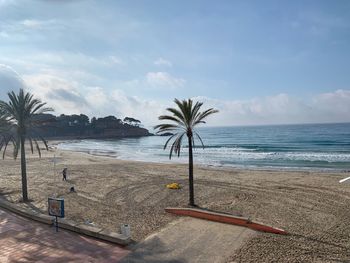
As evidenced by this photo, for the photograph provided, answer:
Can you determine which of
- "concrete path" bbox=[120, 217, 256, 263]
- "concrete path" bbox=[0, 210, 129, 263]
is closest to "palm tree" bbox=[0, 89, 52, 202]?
"concrete path" bbox=[0, 210, 129, 263]

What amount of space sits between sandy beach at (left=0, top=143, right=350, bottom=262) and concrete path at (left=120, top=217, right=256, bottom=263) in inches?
19.0

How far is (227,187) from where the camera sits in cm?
2255

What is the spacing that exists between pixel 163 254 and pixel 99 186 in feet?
45.6

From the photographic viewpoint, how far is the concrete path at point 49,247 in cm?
981

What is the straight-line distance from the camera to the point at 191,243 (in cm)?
1119

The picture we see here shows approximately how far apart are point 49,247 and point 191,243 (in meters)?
4.71

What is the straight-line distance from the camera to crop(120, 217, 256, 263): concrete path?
10070 mm

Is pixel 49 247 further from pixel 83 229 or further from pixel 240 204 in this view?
pixel 240 204

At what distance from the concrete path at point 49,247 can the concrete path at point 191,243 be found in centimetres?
86

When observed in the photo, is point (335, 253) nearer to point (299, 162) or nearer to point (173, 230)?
point (173, 230)

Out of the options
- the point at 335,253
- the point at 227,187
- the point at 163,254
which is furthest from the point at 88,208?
the point at 335,253

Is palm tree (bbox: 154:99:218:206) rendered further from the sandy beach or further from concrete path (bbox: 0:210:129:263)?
concrete path (bbox: 0:210:129:263)

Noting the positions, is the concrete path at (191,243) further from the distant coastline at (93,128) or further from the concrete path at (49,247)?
the distant coastline at (93,128)

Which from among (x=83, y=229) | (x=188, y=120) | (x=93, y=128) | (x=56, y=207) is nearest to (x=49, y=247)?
(x=83, y=229)
